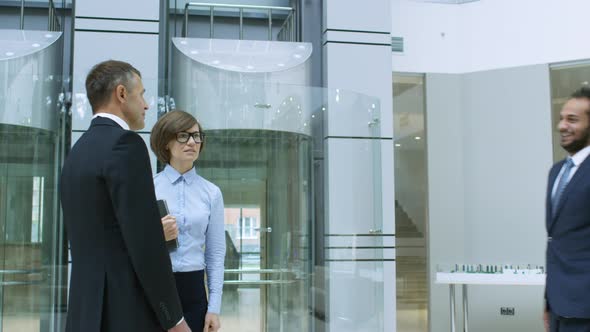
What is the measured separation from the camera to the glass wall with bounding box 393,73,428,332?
717 cm

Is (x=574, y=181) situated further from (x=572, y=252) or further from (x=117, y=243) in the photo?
(x=117, y=243)

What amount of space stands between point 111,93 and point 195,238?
0.69 m

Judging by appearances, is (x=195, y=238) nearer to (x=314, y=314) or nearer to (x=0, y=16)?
(x=314, y=314)

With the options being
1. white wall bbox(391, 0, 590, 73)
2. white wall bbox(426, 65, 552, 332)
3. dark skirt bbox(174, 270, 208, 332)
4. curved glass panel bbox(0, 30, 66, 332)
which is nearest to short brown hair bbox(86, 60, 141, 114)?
dark skirt bbox(174, 270, 208, 332)

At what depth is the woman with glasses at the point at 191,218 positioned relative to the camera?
226 cm

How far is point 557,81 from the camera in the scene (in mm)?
7281

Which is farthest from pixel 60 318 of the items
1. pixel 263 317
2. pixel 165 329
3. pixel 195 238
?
pixel 165 329

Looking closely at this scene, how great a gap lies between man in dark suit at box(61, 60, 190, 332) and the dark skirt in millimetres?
476

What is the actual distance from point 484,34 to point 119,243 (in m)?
6.37

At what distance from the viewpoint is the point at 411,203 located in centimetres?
727

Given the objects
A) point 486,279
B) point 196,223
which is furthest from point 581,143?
point 486,279

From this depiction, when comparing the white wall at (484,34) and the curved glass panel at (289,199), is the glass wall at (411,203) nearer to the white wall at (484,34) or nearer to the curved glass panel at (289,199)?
the white wall at (484,34)

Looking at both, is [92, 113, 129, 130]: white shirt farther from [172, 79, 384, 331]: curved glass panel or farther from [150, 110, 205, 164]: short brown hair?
[172, 79, 384, 331]: curved glass panel

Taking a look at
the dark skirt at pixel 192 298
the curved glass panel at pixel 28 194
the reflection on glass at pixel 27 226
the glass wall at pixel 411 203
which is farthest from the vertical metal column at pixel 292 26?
the dark skirt at pixel 192 298
